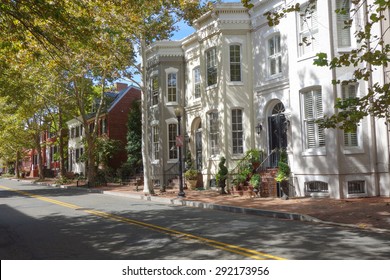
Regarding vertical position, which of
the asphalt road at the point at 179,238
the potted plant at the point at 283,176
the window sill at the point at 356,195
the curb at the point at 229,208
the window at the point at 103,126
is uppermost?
the window at the point at 103,126

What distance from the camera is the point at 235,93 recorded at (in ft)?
66.9

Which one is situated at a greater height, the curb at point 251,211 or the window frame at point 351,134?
the window frame at point 351,134

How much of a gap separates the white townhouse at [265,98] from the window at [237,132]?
2.0 inches

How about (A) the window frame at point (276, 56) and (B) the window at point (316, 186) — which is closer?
(B) the window at point (316, 186)

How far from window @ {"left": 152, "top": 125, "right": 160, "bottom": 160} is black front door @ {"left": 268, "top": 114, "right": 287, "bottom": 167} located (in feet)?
31.3

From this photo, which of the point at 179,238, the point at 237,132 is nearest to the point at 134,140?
the point at 237,132

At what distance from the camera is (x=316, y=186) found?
16016 mm

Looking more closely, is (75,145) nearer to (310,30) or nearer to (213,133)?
(213,133)

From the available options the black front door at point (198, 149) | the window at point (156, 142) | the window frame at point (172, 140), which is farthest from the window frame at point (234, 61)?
the window at point (156, 142)

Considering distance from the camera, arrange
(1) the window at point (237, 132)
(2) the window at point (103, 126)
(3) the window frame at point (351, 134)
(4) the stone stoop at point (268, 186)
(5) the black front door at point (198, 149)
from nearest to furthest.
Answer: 1. (3) the window frame at point (351, 134)
2. (4) the stone stoop at point (268, 186)
3. (1) the window at point (237, 132)
4. (5) the black front door at point (198, 149)
5. (2) the window at point (103, 126)

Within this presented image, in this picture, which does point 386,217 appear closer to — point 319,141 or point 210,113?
point 319,141

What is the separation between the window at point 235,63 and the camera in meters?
20.6

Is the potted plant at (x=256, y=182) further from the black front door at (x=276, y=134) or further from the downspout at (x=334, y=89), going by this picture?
the downspout at (x=334, y=89)

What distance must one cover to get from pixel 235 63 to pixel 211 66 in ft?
5.54
